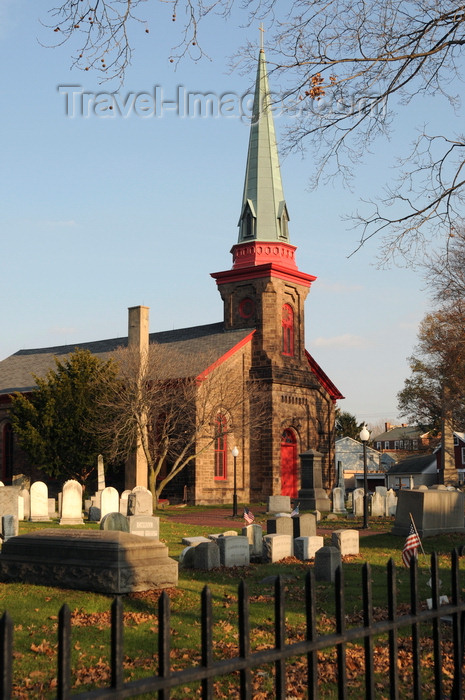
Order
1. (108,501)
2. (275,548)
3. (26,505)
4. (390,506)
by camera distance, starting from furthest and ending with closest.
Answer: (390,506), (26,505), (108,501), (275,548)

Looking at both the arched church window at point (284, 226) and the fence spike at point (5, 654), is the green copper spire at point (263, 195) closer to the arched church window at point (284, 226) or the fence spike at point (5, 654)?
the arched church window at point (284, 226)

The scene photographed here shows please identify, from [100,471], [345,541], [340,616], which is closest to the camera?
[340,616]

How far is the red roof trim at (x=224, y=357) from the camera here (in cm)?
3708

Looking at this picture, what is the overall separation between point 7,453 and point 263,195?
21.1m

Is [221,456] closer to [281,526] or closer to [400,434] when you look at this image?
[281,526]

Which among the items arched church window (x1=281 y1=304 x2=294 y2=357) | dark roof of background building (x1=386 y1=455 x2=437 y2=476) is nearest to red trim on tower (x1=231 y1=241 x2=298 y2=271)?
arched church window (x1=281 y1=304 x2=294 y2=357)

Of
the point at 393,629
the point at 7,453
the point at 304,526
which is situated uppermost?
the point at 393,629

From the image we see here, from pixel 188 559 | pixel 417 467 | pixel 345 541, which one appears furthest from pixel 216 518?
pixel 417 467

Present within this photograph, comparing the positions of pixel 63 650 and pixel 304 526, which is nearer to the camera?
pixel 63 650

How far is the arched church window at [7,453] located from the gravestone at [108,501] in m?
21.5

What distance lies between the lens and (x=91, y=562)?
1095cm

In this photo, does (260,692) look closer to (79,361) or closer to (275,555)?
(275,555)

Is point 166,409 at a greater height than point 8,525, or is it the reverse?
point 166,409

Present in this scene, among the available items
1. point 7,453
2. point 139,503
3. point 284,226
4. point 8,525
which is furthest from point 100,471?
point 284,226
